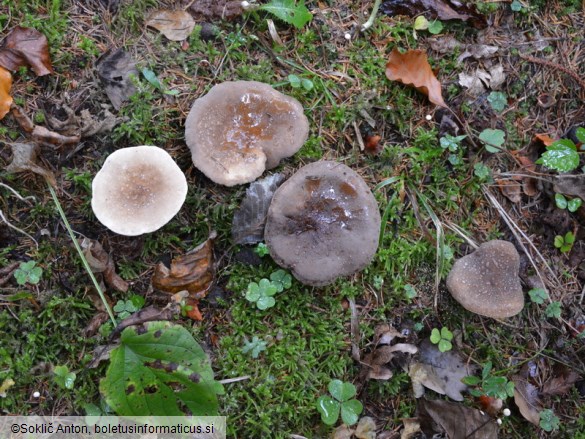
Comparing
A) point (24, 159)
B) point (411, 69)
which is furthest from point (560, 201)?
point (24, 159)

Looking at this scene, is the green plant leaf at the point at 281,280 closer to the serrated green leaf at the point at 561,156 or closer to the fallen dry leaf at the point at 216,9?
A: the fallen dry leaf at the point at 216,9

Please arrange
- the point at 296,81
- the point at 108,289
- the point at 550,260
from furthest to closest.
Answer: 1. the point at 550,260
2. the point at 296,81
3. the point at 108,289

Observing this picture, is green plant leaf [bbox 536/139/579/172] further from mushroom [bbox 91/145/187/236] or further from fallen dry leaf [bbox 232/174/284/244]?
mushroom [bbox 91/145/187/236]

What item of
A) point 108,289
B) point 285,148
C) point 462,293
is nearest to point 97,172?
point 108,289

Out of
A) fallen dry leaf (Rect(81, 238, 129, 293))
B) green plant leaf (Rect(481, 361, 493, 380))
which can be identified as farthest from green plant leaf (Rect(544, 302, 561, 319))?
fallen dry leaf (Rect(81, 238, 129, 293))

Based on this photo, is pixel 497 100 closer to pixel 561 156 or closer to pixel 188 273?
pixel 561 156

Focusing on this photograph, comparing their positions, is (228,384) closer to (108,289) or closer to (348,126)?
(108,289)

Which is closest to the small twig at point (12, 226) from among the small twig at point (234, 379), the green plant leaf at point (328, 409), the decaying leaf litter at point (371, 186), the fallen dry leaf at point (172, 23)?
the decaying leaf litter at point (371, 186)
